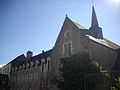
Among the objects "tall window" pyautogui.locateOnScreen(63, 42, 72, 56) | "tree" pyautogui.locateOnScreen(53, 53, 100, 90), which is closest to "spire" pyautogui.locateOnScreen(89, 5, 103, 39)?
"tall window" pyautogui.locateOnScreen(63, 42, 72, 56)

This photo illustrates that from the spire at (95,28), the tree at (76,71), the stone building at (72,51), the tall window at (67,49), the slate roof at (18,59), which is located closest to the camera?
the tree at (76,71)

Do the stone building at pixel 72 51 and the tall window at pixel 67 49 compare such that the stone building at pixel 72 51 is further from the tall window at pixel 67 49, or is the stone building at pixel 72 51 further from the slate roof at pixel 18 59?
the slate roof at pixel 18 59

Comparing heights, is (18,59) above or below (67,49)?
above

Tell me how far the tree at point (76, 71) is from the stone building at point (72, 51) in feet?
6.79

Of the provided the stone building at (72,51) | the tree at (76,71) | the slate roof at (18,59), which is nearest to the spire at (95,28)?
the stone building at (72,51)

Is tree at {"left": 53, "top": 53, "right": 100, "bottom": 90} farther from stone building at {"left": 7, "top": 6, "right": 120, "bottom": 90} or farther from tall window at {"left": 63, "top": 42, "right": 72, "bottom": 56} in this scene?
tall window at {"left": 63, "top": 42, "right": 72, "bottom": 56}

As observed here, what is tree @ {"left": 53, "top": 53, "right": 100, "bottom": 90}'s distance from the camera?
14.2 metres

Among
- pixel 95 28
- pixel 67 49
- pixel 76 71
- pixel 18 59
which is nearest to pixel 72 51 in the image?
pixel 67 49

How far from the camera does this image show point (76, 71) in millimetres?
14422

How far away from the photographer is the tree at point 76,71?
14.2m

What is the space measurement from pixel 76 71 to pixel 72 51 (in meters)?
6.43

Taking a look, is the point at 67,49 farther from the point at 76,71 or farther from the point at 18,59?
the point at 18,59

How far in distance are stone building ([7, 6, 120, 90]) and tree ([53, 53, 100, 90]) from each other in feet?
6.79

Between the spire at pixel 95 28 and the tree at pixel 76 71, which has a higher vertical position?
the spire at pixel 95 28
